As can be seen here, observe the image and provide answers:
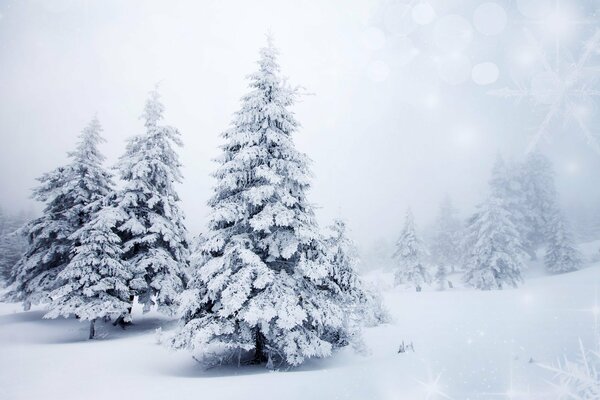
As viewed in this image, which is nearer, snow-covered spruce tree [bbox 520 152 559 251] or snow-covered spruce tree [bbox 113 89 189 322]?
snow-covered spruce tree [bbox 113 89 189 322]

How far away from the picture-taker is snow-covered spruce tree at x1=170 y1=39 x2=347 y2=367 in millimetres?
10383

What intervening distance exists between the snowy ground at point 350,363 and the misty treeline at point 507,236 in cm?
1146

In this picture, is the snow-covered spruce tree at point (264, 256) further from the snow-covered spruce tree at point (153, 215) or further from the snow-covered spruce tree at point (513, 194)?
the snow-covered spruce tree at point (513, 194)

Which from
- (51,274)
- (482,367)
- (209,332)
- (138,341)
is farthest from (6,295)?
(482,367)

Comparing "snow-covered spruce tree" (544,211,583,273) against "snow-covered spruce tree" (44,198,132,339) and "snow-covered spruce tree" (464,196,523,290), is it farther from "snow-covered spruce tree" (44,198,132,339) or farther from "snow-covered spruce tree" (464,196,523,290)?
"snow-covered spruce tree" (44,198,132,339)

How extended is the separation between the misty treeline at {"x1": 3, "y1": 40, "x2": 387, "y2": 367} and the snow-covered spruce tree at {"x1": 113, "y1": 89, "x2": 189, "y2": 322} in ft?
0.27

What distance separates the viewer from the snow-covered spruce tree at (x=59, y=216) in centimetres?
1947

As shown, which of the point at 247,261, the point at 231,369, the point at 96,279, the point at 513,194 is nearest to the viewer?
the point at 247,261

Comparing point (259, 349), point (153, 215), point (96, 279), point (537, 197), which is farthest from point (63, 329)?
point (537, 197)

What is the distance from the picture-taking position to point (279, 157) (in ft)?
40.4

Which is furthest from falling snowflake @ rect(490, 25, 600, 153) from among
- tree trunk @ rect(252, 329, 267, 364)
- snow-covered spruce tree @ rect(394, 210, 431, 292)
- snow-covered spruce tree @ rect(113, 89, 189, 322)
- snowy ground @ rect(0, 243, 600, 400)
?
snow-covered spruce tree @ rect(394, 210, 431, 292)

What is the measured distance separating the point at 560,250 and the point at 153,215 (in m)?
40.5

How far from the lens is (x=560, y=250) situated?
3478cm

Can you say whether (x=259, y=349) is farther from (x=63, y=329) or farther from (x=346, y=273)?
(x=63, y=329)
